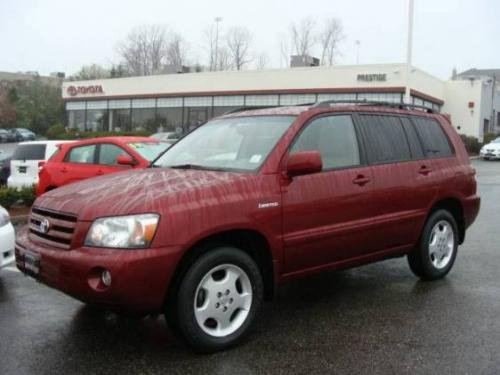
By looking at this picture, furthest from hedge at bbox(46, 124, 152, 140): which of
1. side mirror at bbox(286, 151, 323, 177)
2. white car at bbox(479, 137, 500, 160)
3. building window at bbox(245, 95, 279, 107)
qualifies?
side mirror at bbox(286, 151, 323, 177)

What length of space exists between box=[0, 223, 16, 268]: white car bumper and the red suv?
1.17 meters

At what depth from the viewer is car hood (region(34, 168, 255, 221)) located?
13.7 feet

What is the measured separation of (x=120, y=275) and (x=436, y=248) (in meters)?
3.76

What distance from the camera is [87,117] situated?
50.8 metres

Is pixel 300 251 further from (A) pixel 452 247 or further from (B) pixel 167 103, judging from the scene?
(B) pixel 167 103

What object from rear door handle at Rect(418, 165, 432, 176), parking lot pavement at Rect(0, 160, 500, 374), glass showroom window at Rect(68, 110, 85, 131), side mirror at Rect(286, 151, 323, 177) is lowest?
parking lot pavement at Rect(0, 160, 500, 374)

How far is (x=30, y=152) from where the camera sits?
13508 mm

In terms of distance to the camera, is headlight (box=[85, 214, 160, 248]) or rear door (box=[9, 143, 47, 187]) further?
rear door (box=[9, 143, 47, 187])

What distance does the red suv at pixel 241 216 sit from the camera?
13.5 feet

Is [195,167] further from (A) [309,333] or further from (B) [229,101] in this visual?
(B) [229,101]

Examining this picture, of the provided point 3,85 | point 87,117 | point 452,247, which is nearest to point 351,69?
point 87,117

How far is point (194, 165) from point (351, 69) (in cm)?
3261

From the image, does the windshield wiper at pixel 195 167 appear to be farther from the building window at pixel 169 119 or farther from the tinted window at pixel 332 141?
the building window at pixel 169 119

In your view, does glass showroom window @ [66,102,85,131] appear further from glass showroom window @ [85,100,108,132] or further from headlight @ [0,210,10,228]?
headlight @ [0,210,10,228]
